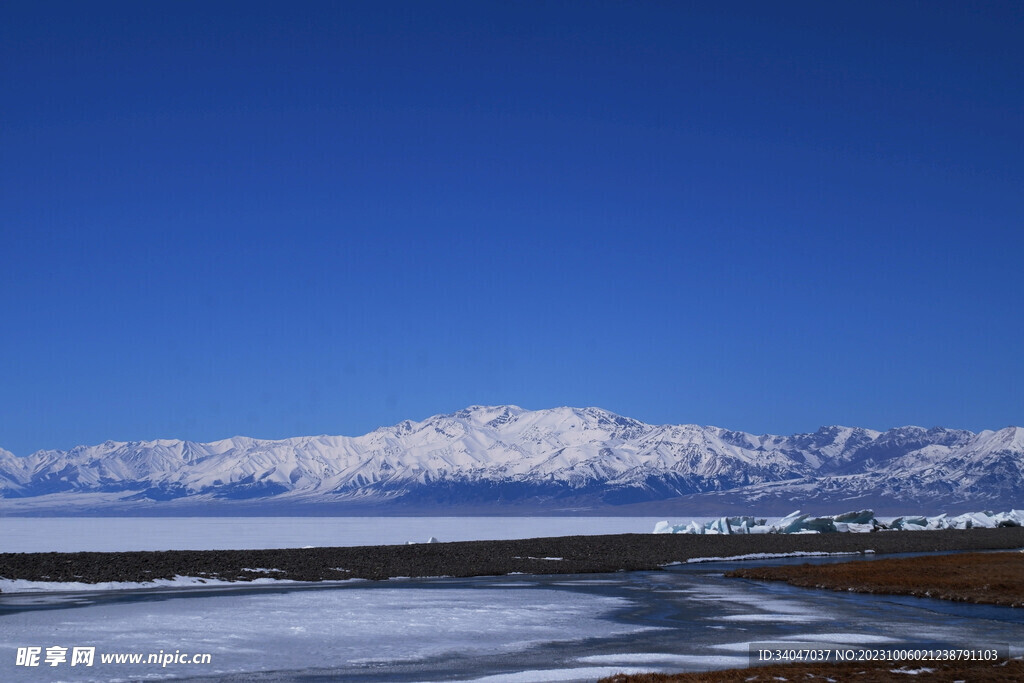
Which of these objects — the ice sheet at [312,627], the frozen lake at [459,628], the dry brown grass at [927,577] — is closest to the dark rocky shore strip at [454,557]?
the frozen lake at [459,628]

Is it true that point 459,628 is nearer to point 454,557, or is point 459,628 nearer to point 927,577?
point 927,577

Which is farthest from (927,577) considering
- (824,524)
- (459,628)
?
(824,524)

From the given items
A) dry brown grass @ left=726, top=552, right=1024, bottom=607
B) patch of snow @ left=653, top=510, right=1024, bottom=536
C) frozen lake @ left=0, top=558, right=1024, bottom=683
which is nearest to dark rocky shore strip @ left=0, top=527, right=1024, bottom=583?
frozen lake @ left=0, top=558, right=1024, bottom=683

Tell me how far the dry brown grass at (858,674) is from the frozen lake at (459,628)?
1764 millimetres

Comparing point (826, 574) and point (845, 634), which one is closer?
point (845, 634)

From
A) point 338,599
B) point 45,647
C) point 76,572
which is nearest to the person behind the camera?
point 45,647

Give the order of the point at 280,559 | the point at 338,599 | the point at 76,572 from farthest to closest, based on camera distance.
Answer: the point at 280,559 → the point at 76,572 → the point at 338,599

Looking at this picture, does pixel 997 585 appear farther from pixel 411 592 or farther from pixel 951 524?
pixel 951 524

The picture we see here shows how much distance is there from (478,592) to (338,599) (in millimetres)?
6379

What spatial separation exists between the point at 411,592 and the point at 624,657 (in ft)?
64.7

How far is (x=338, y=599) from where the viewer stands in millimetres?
37469

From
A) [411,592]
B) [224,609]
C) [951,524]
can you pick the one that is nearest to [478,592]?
[411,592]

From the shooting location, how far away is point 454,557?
60.3m

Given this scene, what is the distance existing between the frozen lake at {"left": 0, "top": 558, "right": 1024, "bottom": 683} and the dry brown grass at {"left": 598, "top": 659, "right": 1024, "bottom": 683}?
1764 millimetres
